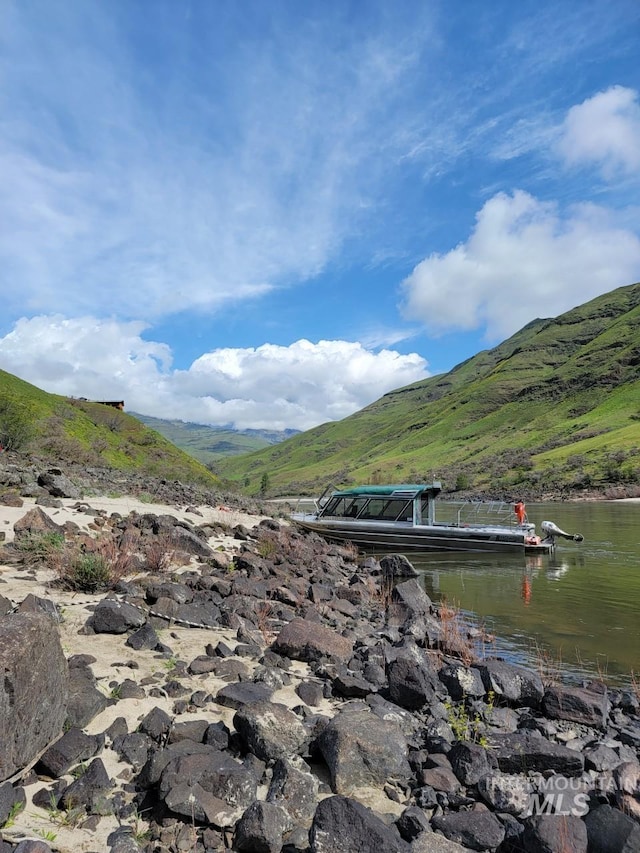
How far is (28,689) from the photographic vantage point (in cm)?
452

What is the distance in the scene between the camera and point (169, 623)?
9.12 m

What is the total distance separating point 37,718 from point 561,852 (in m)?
4.75

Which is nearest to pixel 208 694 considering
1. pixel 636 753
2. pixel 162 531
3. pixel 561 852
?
pixel 561 852

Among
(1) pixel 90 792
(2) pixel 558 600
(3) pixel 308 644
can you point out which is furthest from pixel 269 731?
(2) pixel 558 600

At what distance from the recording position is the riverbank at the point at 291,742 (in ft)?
14.1

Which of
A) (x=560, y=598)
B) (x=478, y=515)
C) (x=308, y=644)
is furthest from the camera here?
(x=478, y=515)

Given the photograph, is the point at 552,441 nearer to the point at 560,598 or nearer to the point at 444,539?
the point at 444,539

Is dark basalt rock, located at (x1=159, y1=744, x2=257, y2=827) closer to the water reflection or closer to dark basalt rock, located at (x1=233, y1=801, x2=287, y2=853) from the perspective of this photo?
dark basalt rock, located at (x1=233, y1=801, x2=287, y2=853)

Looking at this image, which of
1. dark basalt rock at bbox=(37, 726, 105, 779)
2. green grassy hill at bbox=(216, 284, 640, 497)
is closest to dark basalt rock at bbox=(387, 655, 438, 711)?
dark basalt rock at bbox=(37, 726, 105, 779)

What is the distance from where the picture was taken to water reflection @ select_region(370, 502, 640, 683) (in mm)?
12453

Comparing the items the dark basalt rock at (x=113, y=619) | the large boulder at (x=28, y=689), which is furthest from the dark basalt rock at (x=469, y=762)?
the dark basalt rock at (x=113, y=619)

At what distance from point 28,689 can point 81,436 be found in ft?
211

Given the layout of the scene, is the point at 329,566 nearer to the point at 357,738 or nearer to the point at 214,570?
the point at 214,570

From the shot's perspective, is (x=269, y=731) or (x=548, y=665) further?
(x=548, y=665)
